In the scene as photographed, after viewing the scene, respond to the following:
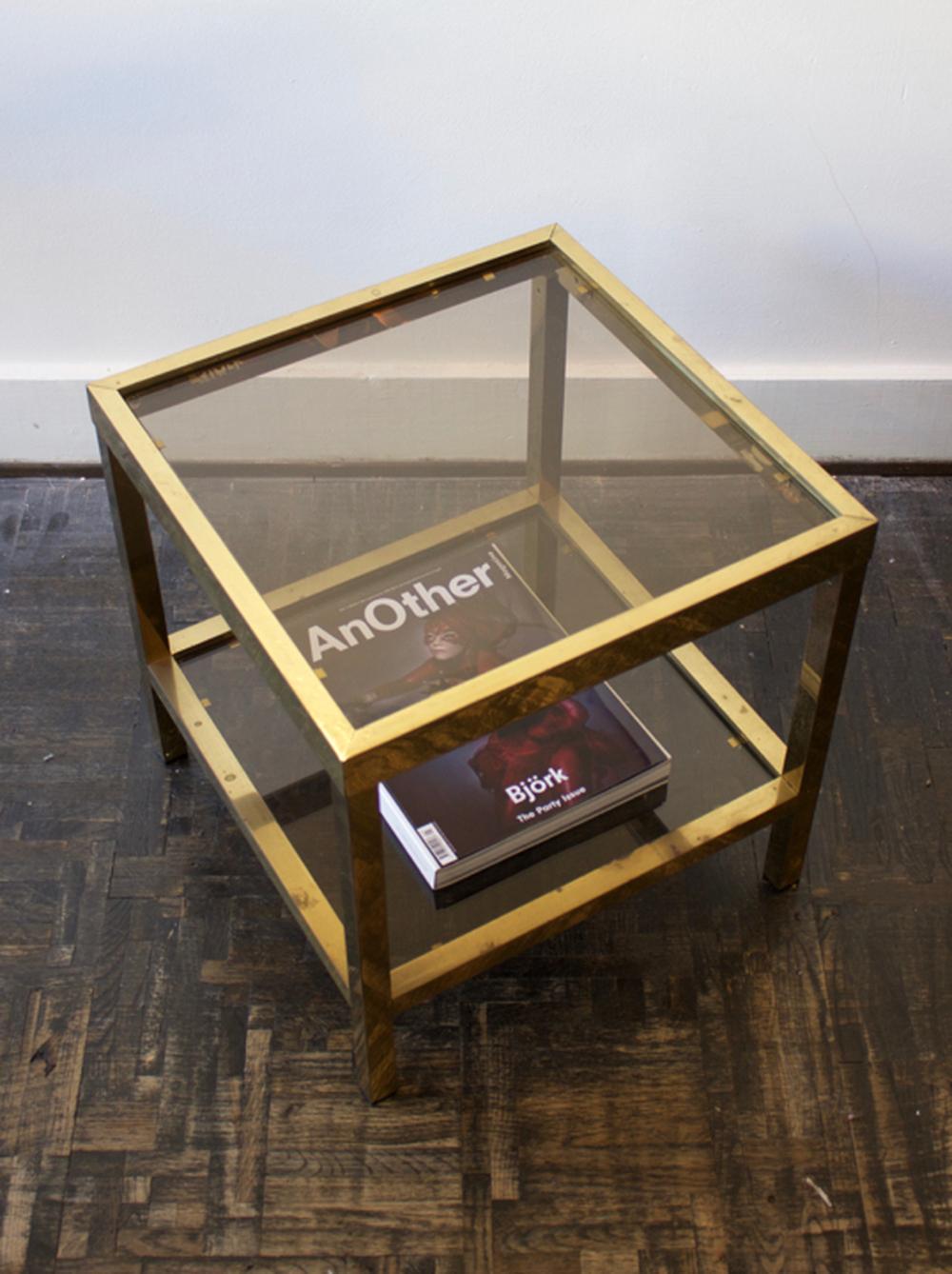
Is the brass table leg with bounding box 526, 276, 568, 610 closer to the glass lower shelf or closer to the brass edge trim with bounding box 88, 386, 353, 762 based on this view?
the glass lower shelf

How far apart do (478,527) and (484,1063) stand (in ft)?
1.48

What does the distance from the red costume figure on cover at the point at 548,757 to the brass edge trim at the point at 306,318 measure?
0.37 m

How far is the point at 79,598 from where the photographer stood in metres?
1.67

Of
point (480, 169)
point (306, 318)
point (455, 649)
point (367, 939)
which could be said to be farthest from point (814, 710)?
point (480, 169)

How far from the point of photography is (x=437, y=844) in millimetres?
1221

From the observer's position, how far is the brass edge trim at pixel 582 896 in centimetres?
121

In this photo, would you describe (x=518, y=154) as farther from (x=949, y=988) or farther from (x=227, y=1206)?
(x=227, y=1206)

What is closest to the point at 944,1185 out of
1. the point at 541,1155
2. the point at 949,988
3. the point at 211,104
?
the point at 949,988

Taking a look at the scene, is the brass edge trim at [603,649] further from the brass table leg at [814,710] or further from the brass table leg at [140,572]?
the brass table leg at [140,572]

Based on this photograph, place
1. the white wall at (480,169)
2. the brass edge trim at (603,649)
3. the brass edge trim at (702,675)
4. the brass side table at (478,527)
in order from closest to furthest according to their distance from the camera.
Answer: the brass edge trim at (603,649) < the brass side table at (478,527) < the brass edge trim at (702,675) < the white wall at (480,169)

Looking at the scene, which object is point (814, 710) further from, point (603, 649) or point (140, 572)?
point (140, 572)

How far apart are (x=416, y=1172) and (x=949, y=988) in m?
0.49

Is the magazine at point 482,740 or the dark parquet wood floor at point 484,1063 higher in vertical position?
the magazine at point 482,740

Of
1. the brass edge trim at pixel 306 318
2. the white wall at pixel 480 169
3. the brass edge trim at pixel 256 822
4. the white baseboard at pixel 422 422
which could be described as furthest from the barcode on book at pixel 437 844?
the white wall at pixel 480 169
